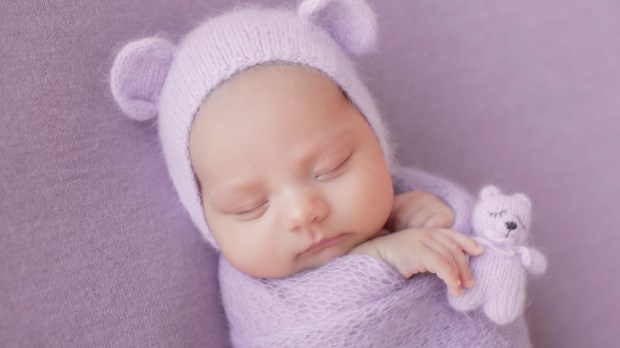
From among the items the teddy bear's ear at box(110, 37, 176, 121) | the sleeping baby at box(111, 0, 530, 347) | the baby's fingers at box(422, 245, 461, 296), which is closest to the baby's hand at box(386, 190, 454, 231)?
the sleeping baby at box(111, 0, 530, 347)

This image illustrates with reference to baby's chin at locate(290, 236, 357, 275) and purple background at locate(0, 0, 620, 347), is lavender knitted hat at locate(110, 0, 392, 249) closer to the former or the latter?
purple background at locate(0, 0, 620, 347)

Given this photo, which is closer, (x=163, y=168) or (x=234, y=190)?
(x=234, y=190)

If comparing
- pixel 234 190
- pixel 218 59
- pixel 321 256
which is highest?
pixel 218 59

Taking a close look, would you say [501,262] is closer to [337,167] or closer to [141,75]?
[337,167]

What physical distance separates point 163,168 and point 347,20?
0.44 m

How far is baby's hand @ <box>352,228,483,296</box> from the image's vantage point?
0.97 metres

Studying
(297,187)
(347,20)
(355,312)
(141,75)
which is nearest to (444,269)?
(355,312)

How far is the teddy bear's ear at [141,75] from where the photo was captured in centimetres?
105

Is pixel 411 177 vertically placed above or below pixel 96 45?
below

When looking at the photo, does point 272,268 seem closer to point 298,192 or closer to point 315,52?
point 298,192

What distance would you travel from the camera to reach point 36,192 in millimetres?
1002

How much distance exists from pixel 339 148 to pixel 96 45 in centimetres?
48

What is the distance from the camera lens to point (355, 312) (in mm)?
971

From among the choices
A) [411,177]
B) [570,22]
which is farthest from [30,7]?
[570,22]
